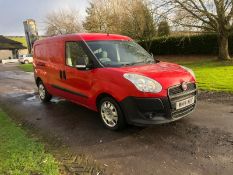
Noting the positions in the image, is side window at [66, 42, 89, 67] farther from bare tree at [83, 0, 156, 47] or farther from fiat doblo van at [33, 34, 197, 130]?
bare tree at [83, 0, 156, 47]

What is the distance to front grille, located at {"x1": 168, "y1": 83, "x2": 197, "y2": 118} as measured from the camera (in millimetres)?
5527

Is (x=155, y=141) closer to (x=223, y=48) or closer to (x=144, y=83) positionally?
(x=144, y=83)

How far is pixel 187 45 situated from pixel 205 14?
29.5 ft

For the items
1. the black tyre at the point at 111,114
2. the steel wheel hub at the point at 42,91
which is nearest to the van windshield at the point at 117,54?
the black tyre at the point at 111,114

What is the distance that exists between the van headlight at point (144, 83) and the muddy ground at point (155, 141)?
0.94 meters

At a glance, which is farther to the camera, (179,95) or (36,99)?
(36,99)

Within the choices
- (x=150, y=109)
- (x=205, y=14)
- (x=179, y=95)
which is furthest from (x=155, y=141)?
(x=205, y=14)

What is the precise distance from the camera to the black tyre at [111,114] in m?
5.79

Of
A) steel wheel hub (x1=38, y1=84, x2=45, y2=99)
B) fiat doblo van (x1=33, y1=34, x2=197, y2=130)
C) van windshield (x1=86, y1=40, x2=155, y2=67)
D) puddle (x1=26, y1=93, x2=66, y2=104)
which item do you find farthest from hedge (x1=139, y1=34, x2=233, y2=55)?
fiat doblo van (x1=33, y1=34, x2=197, y2=130)

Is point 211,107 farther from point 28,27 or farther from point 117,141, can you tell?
point 28,27

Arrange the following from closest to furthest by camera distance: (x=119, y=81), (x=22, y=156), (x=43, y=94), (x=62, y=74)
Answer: (x=22, y=156) → (x=119, y=81) → (x=62, y=74) → (x=43, y=94)

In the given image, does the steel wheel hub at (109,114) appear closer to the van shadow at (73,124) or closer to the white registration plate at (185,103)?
the van shadow at (73,124)

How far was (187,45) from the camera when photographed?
29516 millimetres

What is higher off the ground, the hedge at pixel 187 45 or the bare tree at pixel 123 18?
the bare tree at pixel 123 18
